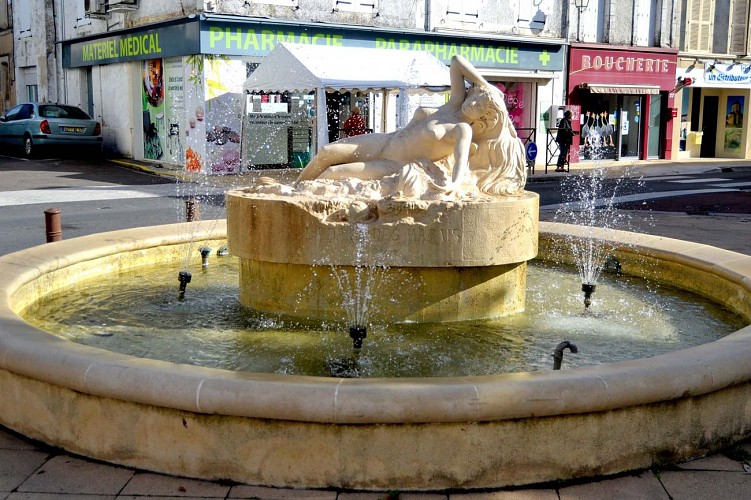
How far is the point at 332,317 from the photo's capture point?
6.36 m

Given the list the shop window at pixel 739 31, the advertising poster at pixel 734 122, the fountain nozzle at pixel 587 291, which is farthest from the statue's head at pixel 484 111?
the advertising poster at pixel 734 122

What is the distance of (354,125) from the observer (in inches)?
853

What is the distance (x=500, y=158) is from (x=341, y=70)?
12704 millimetres

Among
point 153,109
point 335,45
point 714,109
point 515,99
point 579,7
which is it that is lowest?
point 153,109

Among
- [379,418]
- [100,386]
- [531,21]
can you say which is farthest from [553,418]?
[531,21]

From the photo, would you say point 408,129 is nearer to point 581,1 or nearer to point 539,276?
point 539,276

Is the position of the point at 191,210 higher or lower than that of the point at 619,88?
lower

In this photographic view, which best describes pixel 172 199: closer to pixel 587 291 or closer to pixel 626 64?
pixel 587 291

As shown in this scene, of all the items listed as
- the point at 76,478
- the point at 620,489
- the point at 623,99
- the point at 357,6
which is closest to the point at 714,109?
the point at 623,99

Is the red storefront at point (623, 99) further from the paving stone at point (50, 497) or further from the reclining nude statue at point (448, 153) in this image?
the paving stone at point (50, 497)

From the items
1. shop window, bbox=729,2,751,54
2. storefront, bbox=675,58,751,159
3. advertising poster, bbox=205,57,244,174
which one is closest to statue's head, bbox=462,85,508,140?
advertising poster, bbox=205,57,244,174

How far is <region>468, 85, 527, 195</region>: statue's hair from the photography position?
6750 mm

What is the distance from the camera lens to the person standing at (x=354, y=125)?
70.7 ft

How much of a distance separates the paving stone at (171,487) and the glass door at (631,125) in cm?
2520
